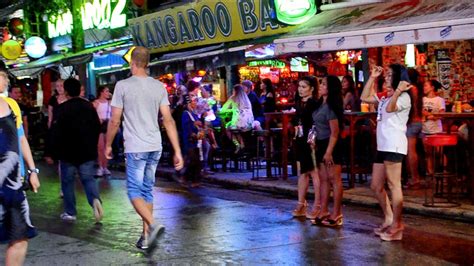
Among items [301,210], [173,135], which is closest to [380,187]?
[301,210]

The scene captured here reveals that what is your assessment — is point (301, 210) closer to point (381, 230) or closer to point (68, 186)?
point (381, 230)

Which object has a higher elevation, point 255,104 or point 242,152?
point 255,104

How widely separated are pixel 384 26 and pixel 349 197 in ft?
9.26

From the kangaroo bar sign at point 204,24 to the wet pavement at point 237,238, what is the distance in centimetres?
668

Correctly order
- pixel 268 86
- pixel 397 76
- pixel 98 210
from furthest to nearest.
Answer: pixel 268 86 < pixel 98 210 < pixel 397 76

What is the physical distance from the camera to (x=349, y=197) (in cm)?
1223

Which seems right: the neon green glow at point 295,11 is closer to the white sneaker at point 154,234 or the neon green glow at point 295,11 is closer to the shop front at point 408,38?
the shop front at point 408,38

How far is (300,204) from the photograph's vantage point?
34.2 ft

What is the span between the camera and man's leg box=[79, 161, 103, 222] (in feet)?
33.9

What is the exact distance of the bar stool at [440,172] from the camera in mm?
10648

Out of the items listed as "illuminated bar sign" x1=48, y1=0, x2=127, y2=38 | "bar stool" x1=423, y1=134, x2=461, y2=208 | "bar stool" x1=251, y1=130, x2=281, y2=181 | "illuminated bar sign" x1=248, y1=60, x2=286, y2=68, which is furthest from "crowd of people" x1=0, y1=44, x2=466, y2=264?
"illuminated bar sign" x1=48, y1=0, x2=127, y2=38

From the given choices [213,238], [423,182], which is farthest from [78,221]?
[423,182]

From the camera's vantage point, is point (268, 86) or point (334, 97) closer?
point (334, 97)

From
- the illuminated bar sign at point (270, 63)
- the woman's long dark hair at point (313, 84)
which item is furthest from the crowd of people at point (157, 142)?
the illuminated bar sign at point (270, 63)
